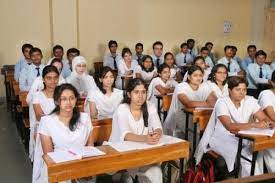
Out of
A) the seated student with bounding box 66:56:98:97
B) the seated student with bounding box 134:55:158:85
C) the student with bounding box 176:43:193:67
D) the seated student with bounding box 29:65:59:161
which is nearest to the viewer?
the seated student with bounding box 29:65:59:161

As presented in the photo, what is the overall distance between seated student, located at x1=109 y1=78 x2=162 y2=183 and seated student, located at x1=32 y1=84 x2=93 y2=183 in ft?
0.84

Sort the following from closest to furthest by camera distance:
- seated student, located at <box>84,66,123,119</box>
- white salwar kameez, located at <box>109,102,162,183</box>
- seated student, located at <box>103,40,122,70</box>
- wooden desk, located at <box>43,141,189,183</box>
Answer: wooden desk, located at <box>43,141,189,183</box> < white salwar kameez, located at <box>109,102,162,183</box> < seated student, located at <box>84,66,123,119</box> < seated student, located at <box>103,40,122,70</box>

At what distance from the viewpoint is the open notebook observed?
2251 mm

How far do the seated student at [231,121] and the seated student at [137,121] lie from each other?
2.12ft

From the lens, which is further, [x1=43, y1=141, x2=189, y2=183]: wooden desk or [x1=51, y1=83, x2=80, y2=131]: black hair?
[x1=51, y1=83, x2=80, y2=131]: black hair

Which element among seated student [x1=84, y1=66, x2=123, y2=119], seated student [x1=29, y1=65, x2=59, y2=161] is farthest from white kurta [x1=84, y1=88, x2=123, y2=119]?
seated student [x1=29, y1=65, x2=59, y2=161]

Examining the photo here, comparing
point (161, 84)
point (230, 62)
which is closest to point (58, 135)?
point (161, 84)

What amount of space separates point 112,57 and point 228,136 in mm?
4953

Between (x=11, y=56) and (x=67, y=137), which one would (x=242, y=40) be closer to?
(x=11, y=56)

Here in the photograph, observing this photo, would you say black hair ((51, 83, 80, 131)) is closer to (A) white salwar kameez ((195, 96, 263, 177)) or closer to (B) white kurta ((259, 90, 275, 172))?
(A) white salwar kameez ((195, 96, 263, 177))

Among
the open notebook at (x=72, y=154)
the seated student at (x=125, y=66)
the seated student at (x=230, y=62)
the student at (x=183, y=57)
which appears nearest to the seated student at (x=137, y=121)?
the open notebook at (x=72, y=154)

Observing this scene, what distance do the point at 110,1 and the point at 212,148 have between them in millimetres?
5569

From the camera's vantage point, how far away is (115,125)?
3.06m

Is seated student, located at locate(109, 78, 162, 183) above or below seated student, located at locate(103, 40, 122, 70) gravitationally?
below
